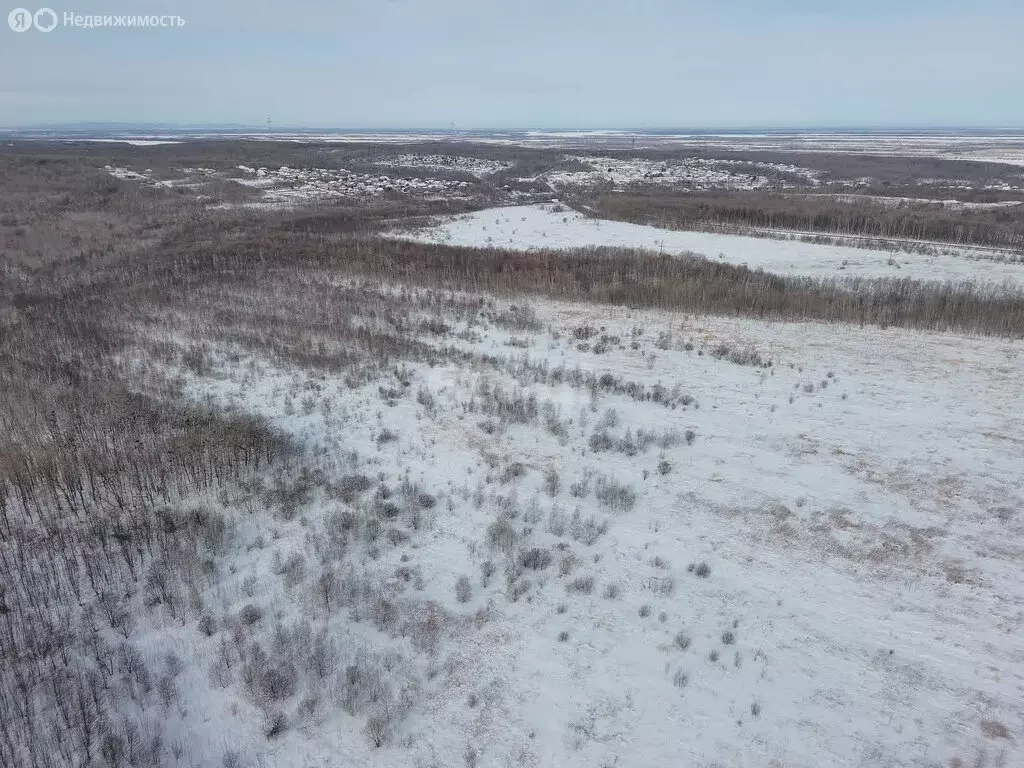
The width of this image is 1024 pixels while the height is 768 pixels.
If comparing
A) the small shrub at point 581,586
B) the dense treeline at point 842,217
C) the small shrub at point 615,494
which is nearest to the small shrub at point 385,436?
the small shrub at point 615,494

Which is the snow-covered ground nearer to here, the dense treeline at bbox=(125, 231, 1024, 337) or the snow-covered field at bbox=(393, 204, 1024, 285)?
the snow-covered field at bbox=(393, 204, 1024, 285)

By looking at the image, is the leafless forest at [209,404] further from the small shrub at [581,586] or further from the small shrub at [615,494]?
the small shrub at [615,494]

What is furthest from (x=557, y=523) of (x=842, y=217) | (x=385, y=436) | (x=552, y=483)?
(x=842, y=217)

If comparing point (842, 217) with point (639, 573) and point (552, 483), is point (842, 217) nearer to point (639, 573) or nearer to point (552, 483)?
point (552, 483)

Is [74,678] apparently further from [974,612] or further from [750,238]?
[750,238]

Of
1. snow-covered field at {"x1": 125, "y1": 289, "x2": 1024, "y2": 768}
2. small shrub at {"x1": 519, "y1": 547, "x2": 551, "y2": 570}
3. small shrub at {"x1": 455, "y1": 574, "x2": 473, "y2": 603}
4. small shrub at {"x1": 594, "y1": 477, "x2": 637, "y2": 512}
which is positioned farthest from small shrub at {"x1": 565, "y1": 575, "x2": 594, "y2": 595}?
small shrub at {"x1": 594, "y1": 477, "x2": 637, "y2": 512}

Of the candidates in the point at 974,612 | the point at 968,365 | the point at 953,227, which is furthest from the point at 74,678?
the point at 953,227
